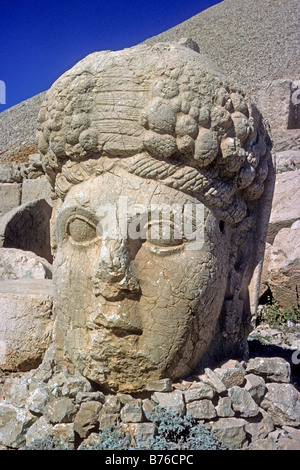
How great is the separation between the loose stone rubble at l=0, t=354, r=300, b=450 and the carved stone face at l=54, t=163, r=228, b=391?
13 centimetres

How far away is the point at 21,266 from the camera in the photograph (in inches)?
178

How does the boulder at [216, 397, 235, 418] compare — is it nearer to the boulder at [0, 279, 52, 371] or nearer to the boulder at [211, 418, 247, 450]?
the boulder at [211, 418, 247, 450]

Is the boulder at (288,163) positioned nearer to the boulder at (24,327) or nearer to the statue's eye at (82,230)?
the boulder at (24,327)

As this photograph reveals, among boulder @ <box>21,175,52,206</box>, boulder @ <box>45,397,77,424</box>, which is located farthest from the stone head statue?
boulder @ <box>21,175,52,206</box>

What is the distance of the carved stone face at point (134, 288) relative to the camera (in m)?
2.60

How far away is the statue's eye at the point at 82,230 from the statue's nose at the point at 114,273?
0.18m

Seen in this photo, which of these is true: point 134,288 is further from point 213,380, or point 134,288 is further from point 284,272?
point 284,272

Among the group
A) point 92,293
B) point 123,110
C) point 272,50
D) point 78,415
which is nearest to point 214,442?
point 78,415

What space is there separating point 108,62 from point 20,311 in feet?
6.32

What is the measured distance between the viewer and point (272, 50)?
23.3m

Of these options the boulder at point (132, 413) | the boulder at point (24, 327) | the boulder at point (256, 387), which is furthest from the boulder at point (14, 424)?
the boulder at point (256, 387)

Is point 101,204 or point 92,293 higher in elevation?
point 101,204

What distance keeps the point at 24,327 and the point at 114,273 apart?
129 centimetres

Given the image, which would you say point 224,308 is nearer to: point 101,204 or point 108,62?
point 101,204
